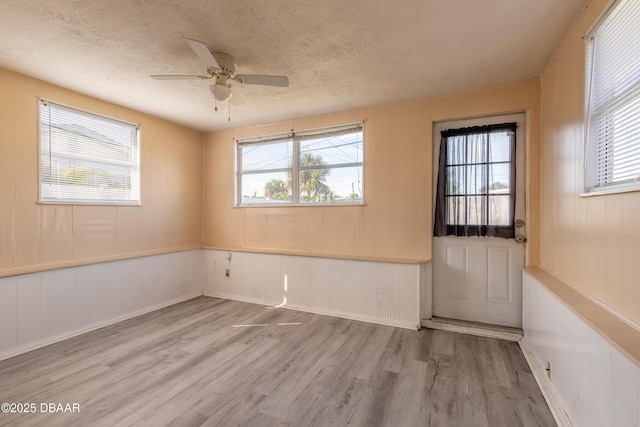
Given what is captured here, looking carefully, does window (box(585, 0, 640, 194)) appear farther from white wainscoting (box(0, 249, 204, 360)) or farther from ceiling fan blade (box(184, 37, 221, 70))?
white wainscoting (box(0, 249, 204, 360))

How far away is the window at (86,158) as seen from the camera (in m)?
3.02

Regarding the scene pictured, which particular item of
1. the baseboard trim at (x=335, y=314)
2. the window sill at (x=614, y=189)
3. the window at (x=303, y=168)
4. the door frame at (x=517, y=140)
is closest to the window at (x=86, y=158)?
the window at (x=303, y=168)

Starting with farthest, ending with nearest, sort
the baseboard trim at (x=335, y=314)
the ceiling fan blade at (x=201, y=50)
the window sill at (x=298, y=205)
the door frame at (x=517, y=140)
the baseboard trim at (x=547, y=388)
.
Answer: the window sill at (x=298, y=205) < the baseboard trim at (x=335, y=314) < the door frame at (x=517, y=140) < the ceiling fan blade at (x=201, y=50) < the baseboard trim at (x=547, y=388)

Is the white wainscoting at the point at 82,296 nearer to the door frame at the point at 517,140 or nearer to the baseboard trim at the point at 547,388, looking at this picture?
the door frame at the point at 517,140

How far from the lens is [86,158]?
3344mm

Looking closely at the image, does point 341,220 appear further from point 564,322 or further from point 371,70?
point 564,322

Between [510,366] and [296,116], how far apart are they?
374 centimetres

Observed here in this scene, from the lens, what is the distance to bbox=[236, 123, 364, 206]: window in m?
3.88

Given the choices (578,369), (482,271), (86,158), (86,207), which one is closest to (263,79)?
(86,158)

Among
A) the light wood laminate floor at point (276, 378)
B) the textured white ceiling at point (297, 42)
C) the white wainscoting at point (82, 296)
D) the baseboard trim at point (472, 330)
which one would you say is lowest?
the light wood laminate floor at point (276, 378)

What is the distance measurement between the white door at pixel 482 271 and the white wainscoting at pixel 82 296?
146 inches

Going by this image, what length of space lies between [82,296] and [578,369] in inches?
174

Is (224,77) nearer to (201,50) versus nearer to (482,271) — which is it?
(201,50)

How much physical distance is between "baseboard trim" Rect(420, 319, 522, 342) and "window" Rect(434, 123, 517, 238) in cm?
102
